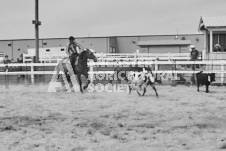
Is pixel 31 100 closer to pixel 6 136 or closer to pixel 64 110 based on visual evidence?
pixel 64 110

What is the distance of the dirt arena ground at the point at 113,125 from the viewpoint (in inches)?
197

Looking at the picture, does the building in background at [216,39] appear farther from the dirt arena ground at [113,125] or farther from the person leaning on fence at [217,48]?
the dirt arena ground at [113,125]

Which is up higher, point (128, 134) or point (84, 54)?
point (84, 54)

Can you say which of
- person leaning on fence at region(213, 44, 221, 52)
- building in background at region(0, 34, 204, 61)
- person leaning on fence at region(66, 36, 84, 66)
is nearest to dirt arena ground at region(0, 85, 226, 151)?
person leaning on fence at region(66, 36, 84, 66)

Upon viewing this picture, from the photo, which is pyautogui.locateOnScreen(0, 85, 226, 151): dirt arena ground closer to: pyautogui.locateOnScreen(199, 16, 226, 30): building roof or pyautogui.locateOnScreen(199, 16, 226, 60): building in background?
pyautogui.locateOnScreen(199, 16, 226, 60): building in background

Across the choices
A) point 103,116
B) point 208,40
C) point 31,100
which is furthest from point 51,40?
point 103,116

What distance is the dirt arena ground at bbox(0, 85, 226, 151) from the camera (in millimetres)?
5000

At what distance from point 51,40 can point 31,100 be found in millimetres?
43659

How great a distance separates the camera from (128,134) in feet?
18.5
